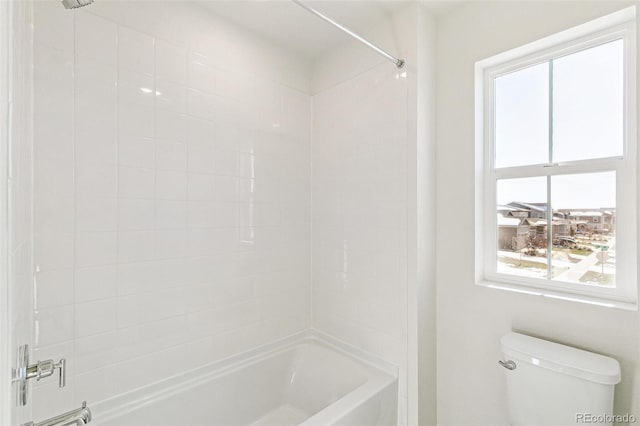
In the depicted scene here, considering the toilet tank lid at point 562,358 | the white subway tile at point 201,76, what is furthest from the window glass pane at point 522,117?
the white subway tile at point 201,76

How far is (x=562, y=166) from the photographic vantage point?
1.47 m

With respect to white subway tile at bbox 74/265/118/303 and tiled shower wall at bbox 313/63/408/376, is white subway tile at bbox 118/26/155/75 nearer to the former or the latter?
white subway tile at bbox 74/265/118/303

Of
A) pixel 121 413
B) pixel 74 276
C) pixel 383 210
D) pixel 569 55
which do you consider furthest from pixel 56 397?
pixel 569 55

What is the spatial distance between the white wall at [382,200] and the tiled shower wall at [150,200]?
1.05 feet

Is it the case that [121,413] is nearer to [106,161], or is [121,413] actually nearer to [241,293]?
[241,293]

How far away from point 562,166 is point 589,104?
0.29 metres

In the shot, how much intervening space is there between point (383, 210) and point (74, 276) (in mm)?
1563

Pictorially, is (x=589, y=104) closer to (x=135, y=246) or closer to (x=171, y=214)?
(x=171, y=214)

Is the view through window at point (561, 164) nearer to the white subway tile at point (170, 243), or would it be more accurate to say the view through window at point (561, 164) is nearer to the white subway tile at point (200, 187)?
the white subway tile at point (200, 187)

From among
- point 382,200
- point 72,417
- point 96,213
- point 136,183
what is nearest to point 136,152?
point 136,183

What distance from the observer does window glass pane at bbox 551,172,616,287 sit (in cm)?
136

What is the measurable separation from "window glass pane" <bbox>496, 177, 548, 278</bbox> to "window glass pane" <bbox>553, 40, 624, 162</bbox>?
0.64 feet

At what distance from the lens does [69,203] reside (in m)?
1.31

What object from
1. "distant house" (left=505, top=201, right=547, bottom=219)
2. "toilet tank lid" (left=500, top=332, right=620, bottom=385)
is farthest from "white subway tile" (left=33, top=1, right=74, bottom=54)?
"toilet tank lid" (left=500, top=332, right=620, bottom=385)
